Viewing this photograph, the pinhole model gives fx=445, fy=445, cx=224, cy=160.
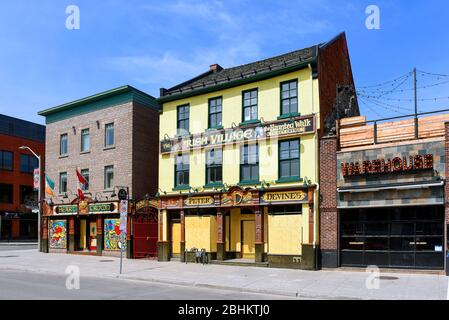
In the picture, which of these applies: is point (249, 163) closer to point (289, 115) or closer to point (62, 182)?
point (289, 115)

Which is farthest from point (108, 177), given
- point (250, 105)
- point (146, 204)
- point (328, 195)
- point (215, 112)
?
point (328, 195)

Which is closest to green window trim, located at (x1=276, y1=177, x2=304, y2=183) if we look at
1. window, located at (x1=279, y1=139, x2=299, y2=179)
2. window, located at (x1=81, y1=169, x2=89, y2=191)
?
window, located at (x1=279, y1=139, x2=299, y2=179)

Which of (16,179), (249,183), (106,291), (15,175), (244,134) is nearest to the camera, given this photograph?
(106,291)

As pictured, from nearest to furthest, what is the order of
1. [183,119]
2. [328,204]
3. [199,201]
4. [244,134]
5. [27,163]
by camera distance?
[328,204]
[244,134]
[199,201]
[183,119]
[27,163]

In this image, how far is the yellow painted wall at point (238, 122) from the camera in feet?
68.4

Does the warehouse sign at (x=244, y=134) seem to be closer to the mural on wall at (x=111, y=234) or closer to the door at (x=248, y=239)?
the door at (x=248, y=239)

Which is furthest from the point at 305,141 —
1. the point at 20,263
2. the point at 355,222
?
the point at 20,263

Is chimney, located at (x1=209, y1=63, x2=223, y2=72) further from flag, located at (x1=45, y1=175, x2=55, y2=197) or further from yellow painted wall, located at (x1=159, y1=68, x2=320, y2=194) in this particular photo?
flag, located at (x1=45, y1=175, x2=55, y2=197)

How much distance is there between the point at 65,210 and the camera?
31.1 m

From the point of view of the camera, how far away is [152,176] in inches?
1136

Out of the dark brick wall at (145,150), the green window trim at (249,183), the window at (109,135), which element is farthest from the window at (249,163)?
the window at (109,135)

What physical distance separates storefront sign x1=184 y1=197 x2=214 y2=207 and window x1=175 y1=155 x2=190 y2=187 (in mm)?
1035

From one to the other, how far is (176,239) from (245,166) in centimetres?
618

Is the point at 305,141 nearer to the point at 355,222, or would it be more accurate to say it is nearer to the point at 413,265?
the point at 355,222
